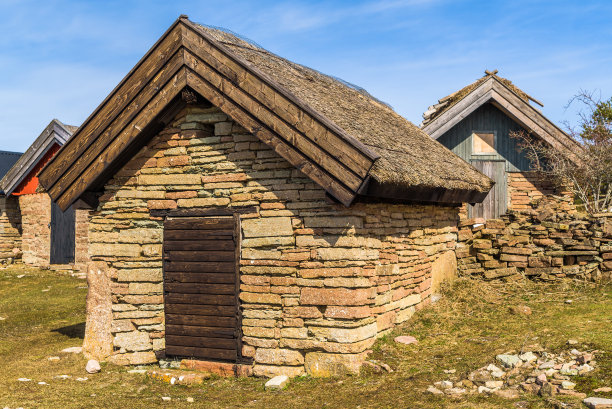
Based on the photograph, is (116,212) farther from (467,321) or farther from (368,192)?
(467,321)

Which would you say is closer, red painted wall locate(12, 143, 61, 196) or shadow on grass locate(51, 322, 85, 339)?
shadow on grass locate(51, 322, 85, 339)

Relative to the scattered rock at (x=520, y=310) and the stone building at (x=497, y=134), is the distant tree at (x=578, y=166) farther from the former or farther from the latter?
the scattered rock at (x=520, y=310)

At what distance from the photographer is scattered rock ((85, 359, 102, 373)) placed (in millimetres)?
7750

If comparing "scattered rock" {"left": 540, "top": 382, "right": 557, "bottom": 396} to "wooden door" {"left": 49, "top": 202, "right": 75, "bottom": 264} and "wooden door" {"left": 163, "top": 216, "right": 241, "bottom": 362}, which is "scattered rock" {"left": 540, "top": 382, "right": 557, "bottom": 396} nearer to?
"wooden door" {"left": 163, "top": 216, "right": 241, "bottom": 362}

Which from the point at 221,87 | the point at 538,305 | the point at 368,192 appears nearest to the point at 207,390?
the point at 368,192

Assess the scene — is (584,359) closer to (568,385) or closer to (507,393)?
(568,385)

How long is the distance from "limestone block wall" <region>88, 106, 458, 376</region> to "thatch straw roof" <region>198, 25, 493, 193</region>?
1.82 feet

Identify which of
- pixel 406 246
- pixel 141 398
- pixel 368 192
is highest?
pixel 368 192

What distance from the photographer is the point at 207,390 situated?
6.93 m

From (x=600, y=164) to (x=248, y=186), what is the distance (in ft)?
34.5

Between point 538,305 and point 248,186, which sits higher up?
point 248,186

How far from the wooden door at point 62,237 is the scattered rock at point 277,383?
13.1 m

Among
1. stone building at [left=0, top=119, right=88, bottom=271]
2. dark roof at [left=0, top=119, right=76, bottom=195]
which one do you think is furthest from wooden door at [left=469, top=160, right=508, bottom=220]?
dark roof at [left=0, top=119, right=76, bottom=195]

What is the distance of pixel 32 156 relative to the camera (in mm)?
19250
